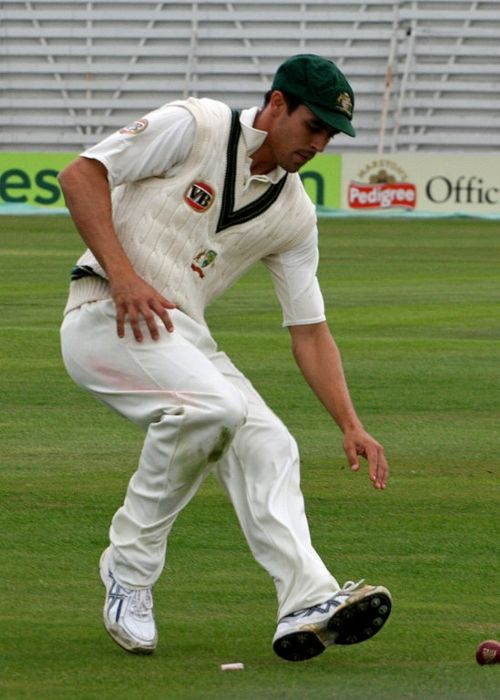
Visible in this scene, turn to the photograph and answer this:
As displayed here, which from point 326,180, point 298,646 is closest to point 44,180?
point 326,180

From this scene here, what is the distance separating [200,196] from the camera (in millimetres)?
4680

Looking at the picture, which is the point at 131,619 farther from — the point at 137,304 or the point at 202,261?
the point at 202,261

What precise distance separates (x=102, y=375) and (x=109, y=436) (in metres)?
4.15

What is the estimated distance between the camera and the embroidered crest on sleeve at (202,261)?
4.73m

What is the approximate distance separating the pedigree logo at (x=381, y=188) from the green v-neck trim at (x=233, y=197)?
2649cm

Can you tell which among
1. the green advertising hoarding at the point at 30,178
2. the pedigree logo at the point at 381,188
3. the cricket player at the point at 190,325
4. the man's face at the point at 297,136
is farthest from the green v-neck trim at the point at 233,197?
the green advertising hoarding at the point at 30,178

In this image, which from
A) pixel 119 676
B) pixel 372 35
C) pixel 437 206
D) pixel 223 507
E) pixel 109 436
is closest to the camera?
pixel 119 676

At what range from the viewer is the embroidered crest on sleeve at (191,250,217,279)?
473 cm

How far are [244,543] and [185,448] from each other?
5.57ft

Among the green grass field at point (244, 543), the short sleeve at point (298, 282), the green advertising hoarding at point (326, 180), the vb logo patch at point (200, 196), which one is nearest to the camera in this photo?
the green grass field at point (244, 543)

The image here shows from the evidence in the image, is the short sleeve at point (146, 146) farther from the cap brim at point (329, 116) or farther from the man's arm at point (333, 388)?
the man's arm at point (333, 388)

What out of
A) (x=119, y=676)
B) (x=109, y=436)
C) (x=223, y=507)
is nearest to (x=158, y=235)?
(x=119, y=676)

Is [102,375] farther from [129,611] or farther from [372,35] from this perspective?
[372,35]

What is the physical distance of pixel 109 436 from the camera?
884 cm
